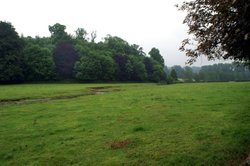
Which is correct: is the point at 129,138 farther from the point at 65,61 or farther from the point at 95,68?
the point at 65,61

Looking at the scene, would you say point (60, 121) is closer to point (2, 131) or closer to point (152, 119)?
point (2, 131)

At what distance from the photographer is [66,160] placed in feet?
38.0

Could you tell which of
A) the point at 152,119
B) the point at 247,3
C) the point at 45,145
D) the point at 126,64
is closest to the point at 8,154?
the point at 45,145

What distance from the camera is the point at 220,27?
10.2 m

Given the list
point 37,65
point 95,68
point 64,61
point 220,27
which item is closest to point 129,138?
point 220,27

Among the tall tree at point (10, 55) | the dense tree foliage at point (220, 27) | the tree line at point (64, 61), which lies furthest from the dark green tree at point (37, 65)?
the dense tree foliage at point (220, 27)

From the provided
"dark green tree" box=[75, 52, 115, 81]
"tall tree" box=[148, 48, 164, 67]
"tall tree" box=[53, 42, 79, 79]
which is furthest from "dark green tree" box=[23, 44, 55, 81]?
"tall tree" box=[148, 48, 164, 67]

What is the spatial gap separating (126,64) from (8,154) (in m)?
101

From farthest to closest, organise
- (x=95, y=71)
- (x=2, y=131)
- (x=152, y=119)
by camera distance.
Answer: (x=95, y=71) → (x=152, y=119) → (x=2, y=131)

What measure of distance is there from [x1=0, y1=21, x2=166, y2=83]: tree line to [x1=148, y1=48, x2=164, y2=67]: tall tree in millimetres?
5428

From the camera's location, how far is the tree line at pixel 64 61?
78.8 m

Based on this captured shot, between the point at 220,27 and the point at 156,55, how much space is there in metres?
140

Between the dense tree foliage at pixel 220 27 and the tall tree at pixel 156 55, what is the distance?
5352 inches

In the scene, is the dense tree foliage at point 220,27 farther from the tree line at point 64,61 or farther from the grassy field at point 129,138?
the tree line at point 64,61
